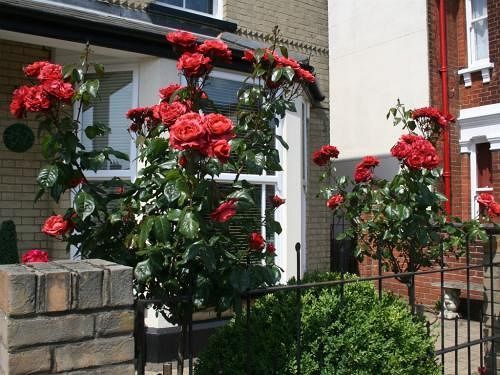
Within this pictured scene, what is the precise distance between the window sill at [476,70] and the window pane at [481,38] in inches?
14.7

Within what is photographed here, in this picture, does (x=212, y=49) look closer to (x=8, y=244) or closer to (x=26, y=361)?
(x=26, y=361)

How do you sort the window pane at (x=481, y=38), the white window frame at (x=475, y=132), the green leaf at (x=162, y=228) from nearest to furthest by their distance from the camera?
the green leaf at (x=162, y=228), the white window frame at (x=475, y=132), the window pane at (x=481, y=38)

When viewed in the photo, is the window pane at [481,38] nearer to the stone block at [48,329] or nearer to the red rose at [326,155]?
the red rose at [326,155]

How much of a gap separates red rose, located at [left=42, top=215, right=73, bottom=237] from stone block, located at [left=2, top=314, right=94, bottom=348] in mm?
776

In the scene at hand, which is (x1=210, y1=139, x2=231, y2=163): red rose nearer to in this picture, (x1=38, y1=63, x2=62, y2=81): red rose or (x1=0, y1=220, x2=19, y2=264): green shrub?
(x1=38, y1=63, x2=62, y2=81): red rose

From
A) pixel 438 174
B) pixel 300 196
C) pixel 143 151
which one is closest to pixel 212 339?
pixel 143 151

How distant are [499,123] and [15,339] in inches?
348

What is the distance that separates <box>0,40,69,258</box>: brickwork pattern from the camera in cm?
542

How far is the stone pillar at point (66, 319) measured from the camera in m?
1.75

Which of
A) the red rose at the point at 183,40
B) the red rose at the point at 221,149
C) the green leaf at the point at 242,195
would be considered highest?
the red rose at the point at 183,40

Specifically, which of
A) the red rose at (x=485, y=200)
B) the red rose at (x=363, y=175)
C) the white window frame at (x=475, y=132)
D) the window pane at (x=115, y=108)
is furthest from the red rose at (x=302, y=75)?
the white window frame at (x=475, y=132)

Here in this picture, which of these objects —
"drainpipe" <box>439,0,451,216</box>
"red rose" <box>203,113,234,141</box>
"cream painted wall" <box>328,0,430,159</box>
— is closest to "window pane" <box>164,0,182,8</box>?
"red rose" <box>203,113,234,141</box>

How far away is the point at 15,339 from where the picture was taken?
1.74m

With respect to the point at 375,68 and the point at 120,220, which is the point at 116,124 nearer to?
the point at 120,220
